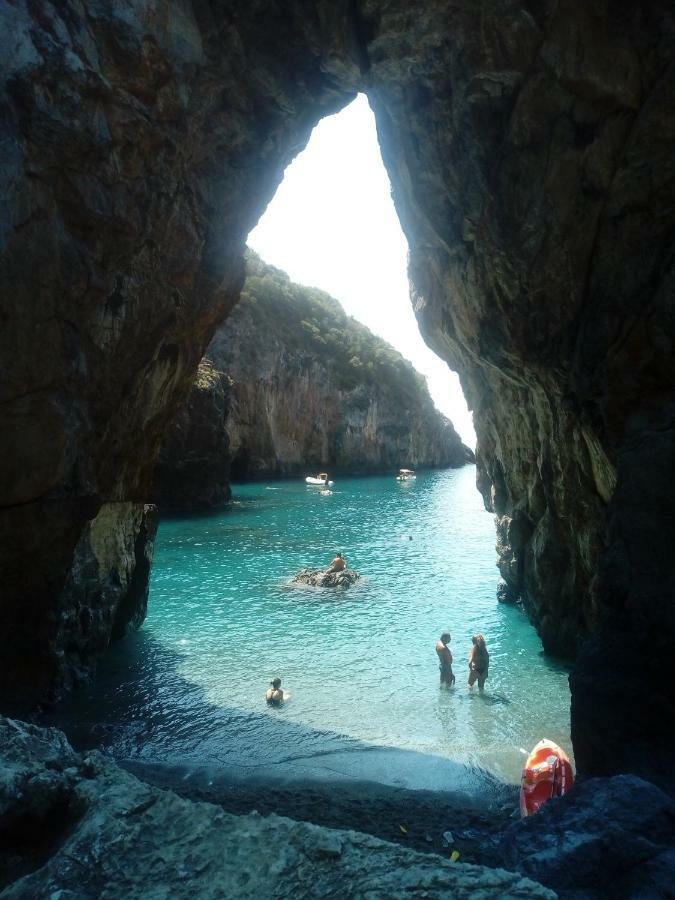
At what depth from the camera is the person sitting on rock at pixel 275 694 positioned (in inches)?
478

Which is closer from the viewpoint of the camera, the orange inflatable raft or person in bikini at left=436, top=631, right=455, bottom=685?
the orange inflatable raft

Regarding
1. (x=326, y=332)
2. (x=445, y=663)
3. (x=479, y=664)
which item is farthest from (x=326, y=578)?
(x=326, y=332)

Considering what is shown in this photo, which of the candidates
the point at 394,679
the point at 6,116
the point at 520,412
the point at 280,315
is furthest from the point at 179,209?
the point at 280,315

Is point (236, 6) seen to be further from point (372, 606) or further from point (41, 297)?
point (372, 606)

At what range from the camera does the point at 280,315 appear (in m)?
76.8

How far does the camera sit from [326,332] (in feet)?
272

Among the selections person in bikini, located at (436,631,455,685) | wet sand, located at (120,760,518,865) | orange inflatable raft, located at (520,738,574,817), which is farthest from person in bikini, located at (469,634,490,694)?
orange inflatable raft, located at (520,738,574,817)

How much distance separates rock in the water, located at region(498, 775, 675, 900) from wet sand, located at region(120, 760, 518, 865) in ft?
6.84

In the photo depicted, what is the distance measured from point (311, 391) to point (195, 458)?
1228 inches

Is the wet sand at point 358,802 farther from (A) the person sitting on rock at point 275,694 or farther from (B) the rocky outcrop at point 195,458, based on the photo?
(B) the rocky outcrop at point 195,458

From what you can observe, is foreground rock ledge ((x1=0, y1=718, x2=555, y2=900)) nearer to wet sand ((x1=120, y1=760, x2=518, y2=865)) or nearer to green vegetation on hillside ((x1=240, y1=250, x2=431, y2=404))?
wet sand ((x1=120, y1=760, x2=518, y2=865))

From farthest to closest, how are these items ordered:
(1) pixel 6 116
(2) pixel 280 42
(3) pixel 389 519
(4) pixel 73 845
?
(3) pixel 389 519 → (2) pixel 280 42 → (1) pixel 6 116 → (4) pixel 73 845

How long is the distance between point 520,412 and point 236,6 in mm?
9999

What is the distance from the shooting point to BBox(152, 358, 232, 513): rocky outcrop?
42.8m
